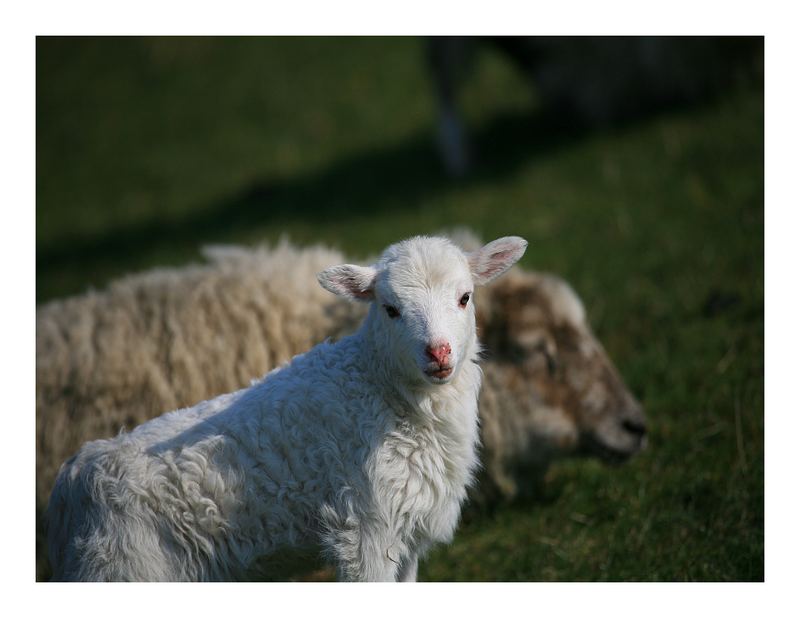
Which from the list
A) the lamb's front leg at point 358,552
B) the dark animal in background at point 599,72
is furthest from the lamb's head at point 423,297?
the dark animal in background at point 599,72

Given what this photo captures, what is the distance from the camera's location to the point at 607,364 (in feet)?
19.1

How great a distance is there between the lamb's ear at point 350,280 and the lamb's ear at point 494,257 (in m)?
0.50

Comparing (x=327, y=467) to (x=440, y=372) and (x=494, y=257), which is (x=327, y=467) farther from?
Result: (x=494, y=257)

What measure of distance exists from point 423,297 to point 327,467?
890 millimetres

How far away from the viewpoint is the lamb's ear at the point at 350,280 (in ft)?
11.6

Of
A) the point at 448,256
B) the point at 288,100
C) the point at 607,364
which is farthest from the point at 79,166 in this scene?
the point at 448,256

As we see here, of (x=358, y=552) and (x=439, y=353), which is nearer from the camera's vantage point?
(x=439, y=353)

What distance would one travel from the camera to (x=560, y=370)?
575cm

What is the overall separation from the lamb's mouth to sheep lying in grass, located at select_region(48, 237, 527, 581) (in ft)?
0.04

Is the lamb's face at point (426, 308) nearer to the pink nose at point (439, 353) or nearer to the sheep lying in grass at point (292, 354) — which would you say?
the pink nose at point (439, 353)

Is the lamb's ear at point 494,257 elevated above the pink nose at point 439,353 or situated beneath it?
elevated above

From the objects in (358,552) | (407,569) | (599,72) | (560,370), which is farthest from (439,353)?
(599,72)

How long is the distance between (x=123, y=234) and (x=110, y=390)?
28.6 feet
